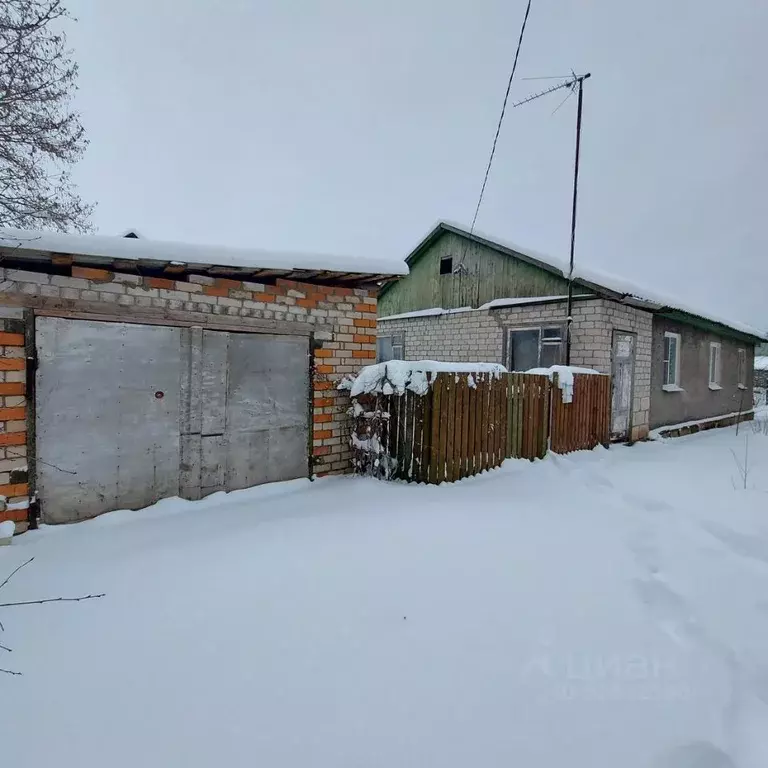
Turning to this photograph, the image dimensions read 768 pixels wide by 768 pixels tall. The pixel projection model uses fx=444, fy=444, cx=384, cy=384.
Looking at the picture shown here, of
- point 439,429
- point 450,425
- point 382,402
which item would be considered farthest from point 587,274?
point 382,402

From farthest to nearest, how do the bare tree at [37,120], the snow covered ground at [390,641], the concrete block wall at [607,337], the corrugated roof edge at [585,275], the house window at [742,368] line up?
the house window at [742,368], the concrete block wall at [607,337], the corrugated roof edge at [585,275], the bare tree at [37,120], the snow covered ground at [390,641]

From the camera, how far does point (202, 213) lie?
187 ft

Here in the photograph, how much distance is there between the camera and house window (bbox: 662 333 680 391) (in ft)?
36.3

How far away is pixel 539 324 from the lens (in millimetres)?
9773

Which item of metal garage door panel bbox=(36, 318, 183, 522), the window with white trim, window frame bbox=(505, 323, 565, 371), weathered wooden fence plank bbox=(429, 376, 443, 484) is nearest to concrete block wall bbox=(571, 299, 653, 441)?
window frame bbox=(505, 323, 565, 371)

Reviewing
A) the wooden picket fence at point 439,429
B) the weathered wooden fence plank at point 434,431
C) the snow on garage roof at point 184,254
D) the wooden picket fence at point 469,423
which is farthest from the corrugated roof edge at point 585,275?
the snow on garage roof at point 184,254

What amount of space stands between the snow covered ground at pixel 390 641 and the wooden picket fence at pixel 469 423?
112cm

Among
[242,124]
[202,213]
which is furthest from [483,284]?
[202,213]

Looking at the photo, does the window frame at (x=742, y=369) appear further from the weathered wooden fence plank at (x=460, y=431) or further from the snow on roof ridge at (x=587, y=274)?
the weathered wooden fence plank at (x=460, y=431)

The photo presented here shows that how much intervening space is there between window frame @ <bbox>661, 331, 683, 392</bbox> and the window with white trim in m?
6.45

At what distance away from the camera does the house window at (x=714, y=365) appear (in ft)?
43.6

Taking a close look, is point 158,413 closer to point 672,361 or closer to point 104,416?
point 104,416

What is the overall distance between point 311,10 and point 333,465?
90.5 ft

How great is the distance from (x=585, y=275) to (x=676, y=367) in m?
4.55
